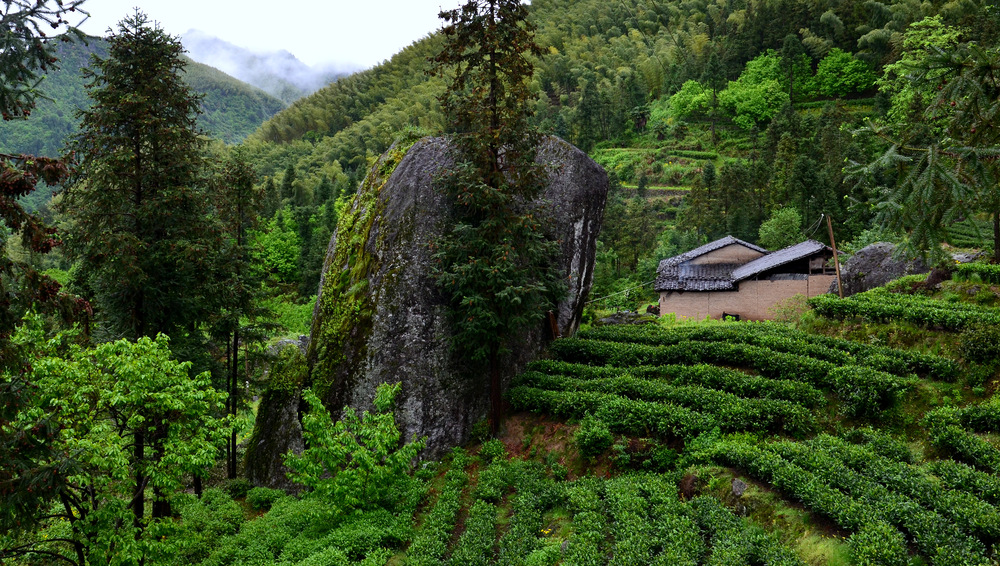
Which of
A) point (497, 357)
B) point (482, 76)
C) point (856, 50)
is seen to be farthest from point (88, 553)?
point (856, 50)

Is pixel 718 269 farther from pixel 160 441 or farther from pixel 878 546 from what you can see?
pixel 160 441

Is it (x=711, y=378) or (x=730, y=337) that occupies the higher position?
(x=730, y=337)

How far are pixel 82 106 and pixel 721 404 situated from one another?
447 ft

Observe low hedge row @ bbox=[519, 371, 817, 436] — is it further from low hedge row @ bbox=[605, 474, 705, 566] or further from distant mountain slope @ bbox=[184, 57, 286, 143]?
distant mountain slope @ bbox=[184, 57, 286, 143]

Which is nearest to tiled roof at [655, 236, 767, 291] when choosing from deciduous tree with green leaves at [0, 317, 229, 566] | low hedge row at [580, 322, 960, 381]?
low hedge row at [580, 322, 960, 381]

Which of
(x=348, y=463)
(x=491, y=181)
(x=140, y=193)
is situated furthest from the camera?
(x=491, y=181)

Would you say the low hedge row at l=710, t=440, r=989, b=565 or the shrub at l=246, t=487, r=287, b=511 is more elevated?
the low hedge row at l=710, t=440, r=989, b=565

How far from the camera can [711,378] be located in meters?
13.7

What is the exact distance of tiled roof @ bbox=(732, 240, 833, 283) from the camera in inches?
1185

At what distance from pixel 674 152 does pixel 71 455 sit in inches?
2807

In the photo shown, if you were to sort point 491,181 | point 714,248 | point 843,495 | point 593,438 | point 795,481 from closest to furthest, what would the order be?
point 843,495 < point 795,481 < point 593,438 < point 491,181 < point 714,248

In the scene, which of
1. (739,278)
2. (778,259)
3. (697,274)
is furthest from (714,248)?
(778,259)

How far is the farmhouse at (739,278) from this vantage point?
100.0ft

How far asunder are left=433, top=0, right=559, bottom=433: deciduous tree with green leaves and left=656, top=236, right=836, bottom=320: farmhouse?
21691mm
